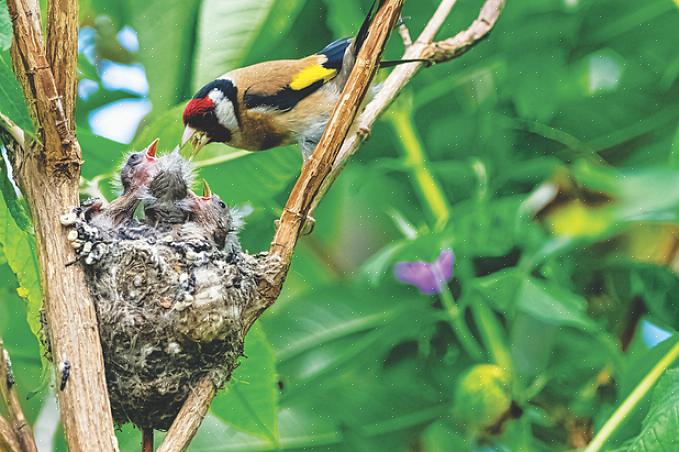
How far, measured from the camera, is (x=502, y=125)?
9.53 feet

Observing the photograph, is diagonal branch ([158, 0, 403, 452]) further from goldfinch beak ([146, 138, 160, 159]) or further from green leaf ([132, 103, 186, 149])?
goldfinch beak ([146, 138, 160, 159])

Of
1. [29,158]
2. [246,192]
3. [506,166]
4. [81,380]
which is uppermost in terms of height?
[506,166]

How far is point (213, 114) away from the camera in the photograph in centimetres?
220

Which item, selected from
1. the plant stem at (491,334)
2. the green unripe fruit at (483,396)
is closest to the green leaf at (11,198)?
the green unripe fruit at (483,396)

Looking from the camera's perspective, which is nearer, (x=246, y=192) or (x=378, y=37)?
(x=378, y=37)

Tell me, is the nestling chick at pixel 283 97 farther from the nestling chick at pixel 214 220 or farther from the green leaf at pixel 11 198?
the green leaf at pixel 11 198

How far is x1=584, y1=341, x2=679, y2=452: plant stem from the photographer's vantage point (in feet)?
6.43

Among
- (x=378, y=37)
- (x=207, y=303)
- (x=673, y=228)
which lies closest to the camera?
(x=378, y=37)

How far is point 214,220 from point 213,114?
252mm

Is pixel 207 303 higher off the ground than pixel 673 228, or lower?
lower

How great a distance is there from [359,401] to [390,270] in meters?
0.40

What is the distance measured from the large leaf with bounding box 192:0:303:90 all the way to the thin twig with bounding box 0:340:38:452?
0.82 metres

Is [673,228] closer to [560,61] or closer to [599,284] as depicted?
[599,284]

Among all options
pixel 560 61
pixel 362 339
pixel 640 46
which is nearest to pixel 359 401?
pixel 362 339
